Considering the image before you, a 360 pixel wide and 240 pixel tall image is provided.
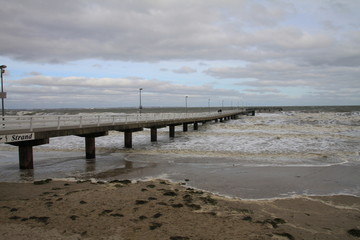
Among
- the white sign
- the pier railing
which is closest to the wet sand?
the white sign

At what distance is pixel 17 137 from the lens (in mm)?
12227

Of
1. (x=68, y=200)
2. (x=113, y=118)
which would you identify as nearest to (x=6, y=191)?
(x=68, y=200)

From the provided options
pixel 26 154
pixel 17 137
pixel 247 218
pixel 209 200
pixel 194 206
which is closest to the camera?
pixel 247 218

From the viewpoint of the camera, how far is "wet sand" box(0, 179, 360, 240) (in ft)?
20.4

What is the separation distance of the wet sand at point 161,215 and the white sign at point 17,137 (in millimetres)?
2520

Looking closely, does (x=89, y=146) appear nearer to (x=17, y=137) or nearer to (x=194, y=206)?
(x=17, y=137)

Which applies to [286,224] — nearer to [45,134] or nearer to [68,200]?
[68,200]

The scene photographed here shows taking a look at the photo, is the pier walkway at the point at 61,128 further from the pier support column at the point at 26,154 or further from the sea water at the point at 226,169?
the sea water at the point at 226,169

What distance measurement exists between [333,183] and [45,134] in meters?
12.8

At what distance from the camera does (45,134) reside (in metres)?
13.8

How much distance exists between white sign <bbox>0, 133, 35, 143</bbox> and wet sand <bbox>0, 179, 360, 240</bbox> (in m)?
2.52

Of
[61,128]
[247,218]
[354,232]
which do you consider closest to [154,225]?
[247,218]

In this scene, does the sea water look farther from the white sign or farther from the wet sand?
the white sign

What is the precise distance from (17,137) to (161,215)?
328 inches
